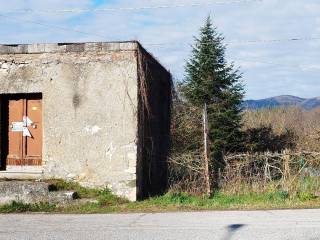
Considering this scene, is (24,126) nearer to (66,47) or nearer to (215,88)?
(66,47)

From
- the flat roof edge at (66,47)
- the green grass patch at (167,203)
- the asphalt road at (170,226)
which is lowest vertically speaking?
the asphalt road at (170,226)

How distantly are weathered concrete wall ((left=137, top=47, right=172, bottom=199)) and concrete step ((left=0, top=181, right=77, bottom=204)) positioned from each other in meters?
1.97

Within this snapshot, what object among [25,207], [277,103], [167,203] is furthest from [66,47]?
[277,103]

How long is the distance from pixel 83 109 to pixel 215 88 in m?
15.4

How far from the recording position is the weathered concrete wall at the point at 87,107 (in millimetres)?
12758

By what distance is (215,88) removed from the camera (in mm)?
27484

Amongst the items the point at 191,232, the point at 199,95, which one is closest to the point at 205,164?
the point at 191,232

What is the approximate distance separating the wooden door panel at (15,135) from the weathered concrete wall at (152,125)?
10.8 feet

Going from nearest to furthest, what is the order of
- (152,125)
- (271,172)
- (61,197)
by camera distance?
(61,197) → (271,172) → (152,125)

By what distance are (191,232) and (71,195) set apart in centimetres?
442

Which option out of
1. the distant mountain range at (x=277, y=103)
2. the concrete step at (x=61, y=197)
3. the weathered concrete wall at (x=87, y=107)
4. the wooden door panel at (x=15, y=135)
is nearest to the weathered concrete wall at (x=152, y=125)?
the weathered concrete wall at (x=87, y=107)

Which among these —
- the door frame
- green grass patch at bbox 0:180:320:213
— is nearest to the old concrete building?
the door frame

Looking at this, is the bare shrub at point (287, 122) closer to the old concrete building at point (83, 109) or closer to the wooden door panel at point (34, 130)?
the old concrete building at point (83, 109)

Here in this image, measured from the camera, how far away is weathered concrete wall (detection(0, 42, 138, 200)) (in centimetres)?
1276
